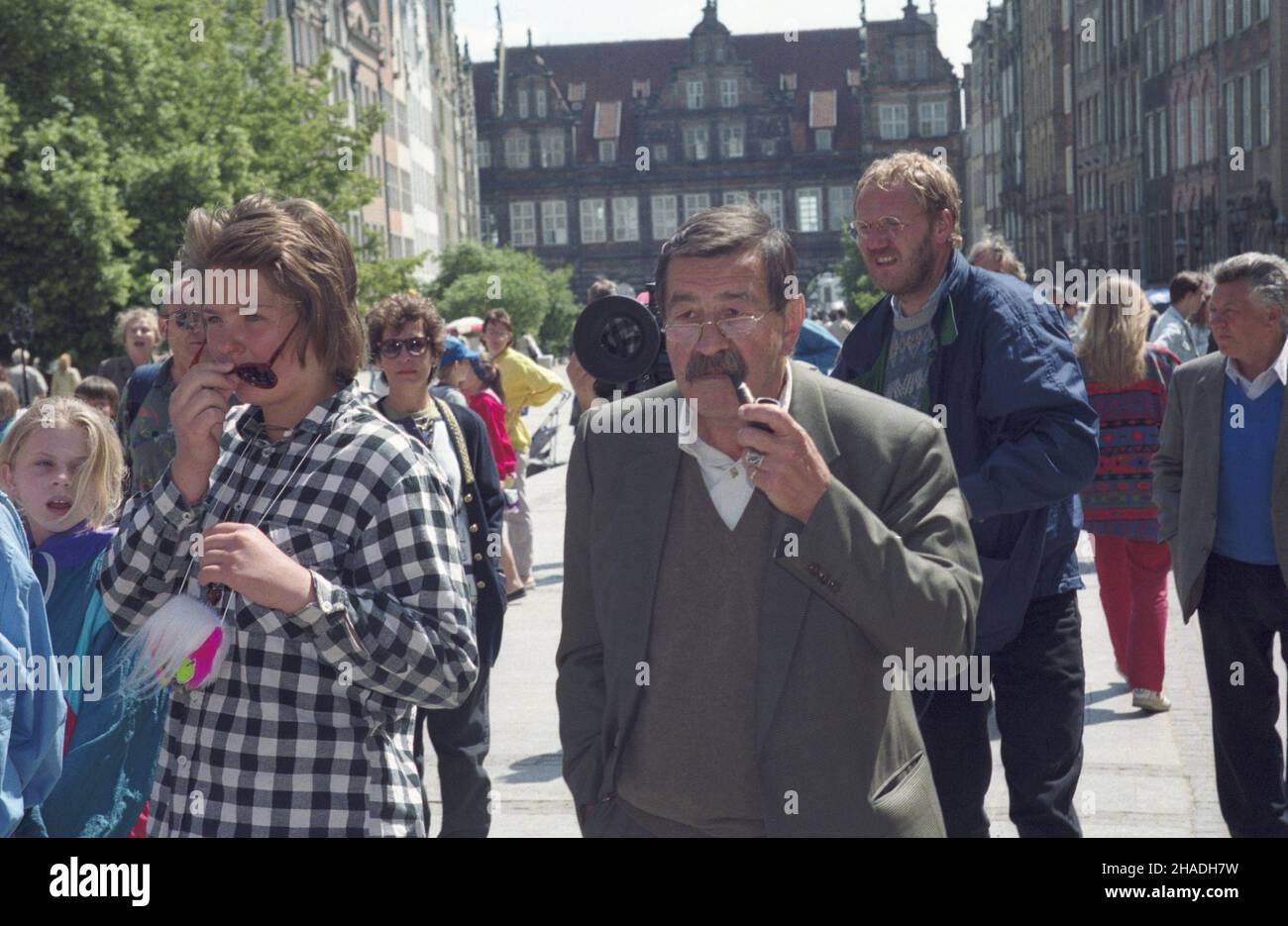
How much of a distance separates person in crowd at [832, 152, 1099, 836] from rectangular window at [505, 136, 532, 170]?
102m

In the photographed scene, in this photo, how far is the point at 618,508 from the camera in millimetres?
3047

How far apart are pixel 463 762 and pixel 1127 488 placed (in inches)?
154

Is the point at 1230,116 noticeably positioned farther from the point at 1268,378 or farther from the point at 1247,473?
the point at 1247,473

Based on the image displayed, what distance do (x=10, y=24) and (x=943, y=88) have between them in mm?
72839

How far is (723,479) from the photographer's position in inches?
117

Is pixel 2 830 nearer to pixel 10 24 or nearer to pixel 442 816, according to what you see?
pixel 442 816

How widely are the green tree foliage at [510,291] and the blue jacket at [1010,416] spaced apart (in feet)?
178

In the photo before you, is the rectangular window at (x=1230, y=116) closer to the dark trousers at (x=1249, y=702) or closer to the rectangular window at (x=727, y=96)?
the dark trousers at (x=1249, y=702)

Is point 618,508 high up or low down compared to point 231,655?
up

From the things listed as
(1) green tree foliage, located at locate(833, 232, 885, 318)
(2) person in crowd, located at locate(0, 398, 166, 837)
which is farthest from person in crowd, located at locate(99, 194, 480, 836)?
(1) green tree foliage, located at locate(833, 232, 885, 318)

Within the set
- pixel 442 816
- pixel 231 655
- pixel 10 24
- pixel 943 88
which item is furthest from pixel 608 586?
pixel 943 88

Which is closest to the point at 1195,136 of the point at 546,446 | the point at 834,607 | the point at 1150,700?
the point at 546,446

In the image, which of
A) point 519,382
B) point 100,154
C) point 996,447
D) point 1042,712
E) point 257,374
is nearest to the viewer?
point 257,374

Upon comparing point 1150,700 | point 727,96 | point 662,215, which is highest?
point 727,96
